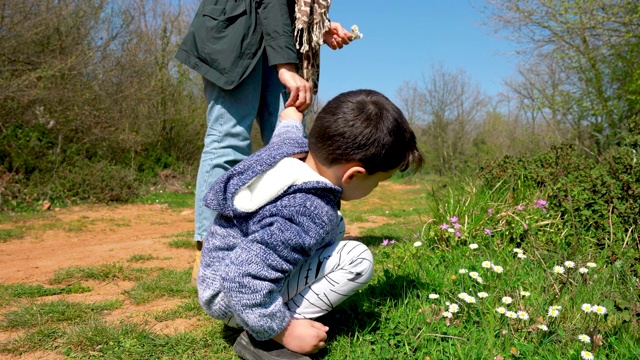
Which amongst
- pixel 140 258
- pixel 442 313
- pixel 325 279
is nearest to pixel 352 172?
pixel 325 279

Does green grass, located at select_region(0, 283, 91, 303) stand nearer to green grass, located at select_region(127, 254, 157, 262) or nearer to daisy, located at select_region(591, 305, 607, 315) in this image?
green grass, located at select_region(127, 254, 157, 262)

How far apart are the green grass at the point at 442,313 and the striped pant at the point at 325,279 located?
0.19 meters

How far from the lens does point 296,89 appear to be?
2.35m

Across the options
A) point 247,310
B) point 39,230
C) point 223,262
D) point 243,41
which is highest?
point 243,41

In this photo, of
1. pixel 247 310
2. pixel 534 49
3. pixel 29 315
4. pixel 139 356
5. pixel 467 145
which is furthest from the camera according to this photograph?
pixel 467 145

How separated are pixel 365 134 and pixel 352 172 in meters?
0.15

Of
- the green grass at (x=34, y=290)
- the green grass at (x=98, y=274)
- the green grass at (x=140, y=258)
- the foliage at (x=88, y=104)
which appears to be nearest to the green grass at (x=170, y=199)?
the foliage at (x=88, y=104)

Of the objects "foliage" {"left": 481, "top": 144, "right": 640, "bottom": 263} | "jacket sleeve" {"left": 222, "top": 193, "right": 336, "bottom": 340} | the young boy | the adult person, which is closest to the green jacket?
the adult person

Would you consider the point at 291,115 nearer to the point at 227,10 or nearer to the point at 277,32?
the point at 277,32

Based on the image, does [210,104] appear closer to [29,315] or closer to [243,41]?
[243,41]

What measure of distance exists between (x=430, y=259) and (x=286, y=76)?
1.32 m

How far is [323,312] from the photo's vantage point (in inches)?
74.9

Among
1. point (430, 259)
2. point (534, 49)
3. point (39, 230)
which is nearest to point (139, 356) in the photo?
point (430, 259)

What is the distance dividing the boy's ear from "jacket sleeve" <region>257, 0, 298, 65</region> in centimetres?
86
